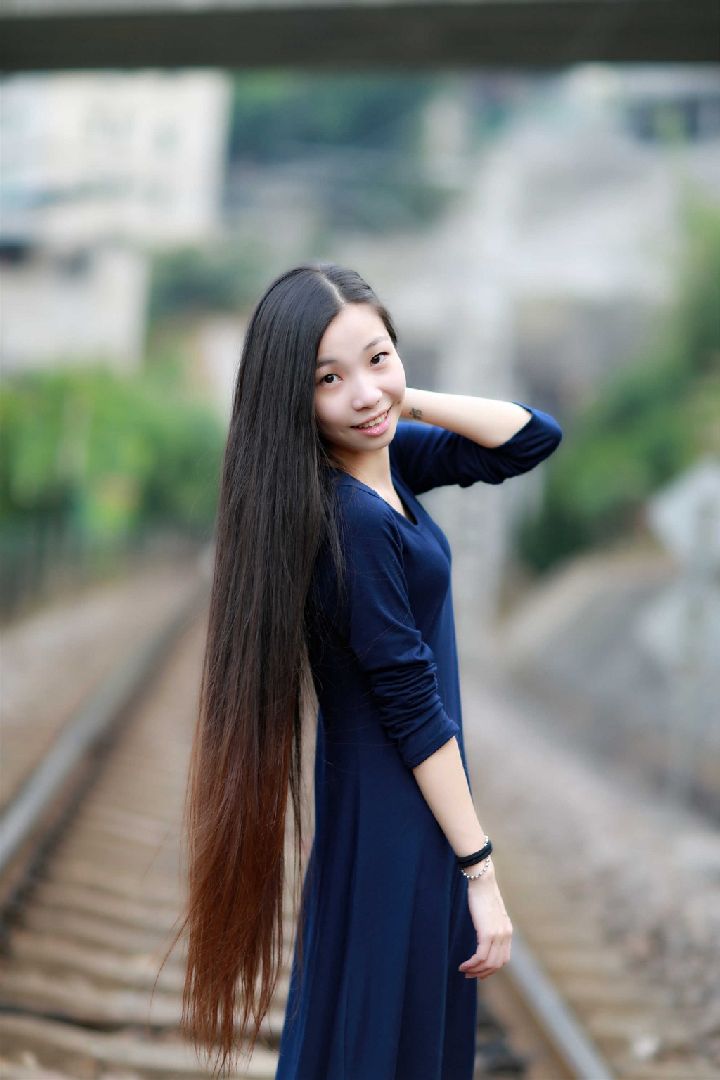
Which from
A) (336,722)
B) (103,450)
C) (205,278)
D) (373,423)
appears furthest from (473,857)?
(205,278)

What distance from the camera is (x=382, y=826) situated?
1.81 meters

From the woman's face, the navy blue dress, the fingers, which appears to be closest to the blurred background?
the navy blue dress

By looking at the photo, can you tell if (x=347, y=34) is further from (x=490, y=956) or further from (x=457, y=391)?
(x=457, y=391)

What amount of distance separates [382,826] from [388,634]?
0.33 metres

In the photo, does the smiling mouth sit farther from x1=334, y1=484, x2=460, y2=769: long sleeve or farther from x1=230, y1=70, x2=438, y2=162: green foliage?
x1=230, y1=70, x2=438, y2=162: green foliage

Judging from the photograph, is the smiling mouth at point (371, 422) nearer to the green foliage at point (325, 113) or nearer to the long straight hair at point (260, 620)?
the long straight hair at point (260, 620)

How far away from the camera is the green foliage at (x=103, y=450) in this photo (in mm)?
13977

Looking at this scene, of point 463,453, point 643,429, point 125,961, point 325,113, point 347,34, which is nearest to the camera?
point 463,453

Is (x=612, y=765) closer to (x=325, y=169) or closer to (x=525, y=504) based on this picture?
(x=525, y=504)

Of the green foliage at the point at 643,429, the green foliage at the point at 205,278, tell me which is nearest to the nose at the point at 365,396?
the green foliage at the point at 643,429

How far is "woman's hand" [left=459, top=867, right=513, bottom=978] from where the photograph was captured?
1.77m

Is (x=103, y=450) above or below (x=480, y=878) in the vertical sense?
above

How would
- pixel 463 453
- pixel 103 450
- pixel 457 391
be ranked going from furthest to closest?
pixel 457 391 < pixel 103 450 < pixel 463 453

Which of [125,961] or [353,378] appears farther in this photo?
[125,961]
